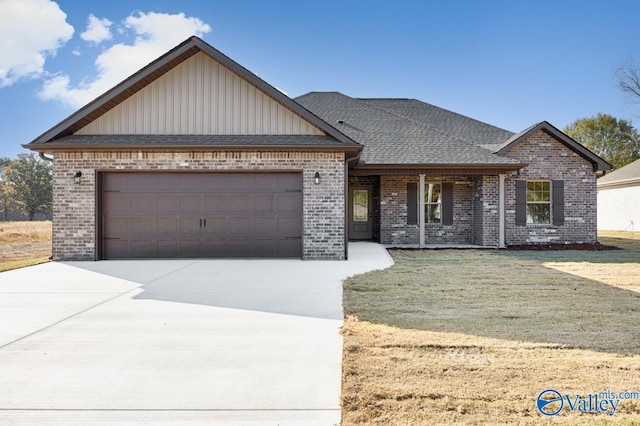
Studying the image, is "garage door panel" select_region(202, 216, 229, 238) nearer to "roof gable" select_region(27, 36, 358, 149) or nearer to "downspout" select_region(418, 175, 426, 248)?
"roof gable" select_region(27, 36, 358, 149)

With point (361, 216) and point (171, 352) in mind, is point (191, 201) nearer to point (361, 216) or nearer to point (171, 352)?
point (171, 352)

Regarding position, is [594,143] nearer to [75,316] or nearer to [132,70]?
[132,70]

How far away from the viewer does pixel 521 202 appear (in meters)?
14.1

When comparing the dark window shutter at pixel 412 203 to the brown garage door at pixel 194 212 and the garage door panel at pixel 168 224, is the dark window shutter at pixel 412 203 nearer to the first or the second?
the brown garage door at pixel 194 212

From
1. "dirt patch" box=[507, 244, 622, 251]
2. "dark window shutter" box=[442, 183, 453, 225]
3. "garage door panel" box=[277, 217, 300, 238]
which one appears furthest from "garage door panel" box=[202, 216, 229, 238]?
"dirt patch" box=[507, 244, 622, 251]

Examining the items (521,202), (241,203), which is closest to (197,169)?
(241,203)

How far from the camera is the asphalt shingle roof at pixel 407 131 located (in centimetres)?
1331

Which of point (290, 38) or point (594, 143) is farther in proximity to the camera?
point (594, 143)

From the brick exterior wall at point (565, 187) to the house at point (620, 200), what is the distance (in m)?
11.7

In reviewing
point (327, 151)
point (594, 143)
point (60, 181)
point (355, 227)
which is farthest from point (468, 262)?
point (594, 143)

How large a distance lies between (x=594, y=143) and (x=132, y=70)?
1783 inches

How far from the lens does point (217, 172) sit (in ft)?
34.1

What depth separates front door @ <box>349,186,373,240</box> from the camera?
15703 mm

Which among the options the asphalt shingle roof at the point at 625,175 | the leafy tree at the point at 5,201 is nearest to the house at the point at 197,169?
the asphalt shingle roof at the point at 625,175
